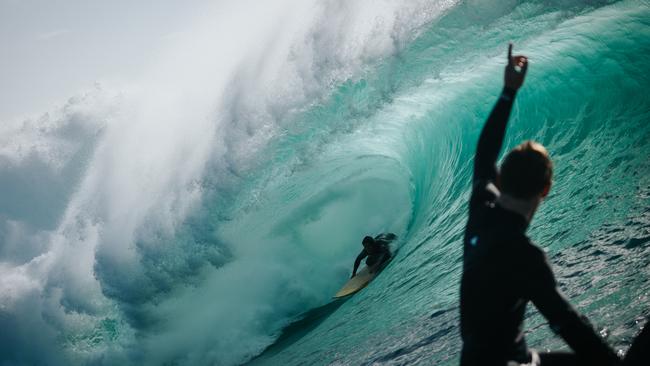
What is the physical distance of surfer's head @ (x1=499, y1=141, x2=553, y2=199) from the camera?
1732 mm

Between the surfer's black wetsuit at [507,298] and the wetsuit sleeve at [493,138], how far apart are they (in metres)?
0.29

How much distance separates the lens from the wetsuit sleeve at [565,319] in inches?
64.3

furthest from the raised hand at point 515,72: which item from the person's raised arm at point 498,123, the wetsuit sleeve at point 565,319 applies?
the wetsuit sleeve at point 565,319

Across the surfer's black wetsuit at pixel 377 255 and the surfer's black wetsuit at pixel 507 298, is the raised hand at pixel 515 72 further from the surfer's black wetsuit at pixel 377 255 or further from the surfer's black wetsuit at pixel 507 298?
the surfer's black wetsuit at pixel 377 255

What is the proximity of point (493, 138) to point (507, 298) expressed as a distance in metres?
0.76

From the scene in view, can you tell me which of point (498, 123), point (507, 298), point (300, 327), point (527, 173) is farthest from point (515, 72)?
point (300, 327)

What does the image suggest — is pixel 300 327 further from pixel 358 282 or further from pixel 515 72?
pixel 515 72

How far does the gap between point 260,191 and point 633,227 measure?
34.1 feet

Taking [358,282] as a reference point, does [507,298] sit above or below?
below

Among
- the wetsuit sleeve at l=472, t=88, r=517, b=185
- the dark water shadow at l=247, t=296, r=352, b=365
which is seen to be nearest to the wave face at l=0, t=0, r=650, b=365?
the dark water shadow at l=247, t=296, r=352, b=365

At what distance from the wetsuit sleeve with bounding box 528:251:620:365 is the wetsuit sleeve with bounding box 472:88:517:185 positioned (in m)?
0.57

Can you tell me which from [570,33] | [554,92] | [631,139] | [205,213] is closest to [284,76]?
[205,213]

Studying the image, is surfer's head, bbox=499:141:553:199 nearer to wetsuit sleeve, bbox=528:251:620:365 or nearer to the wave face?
wetsuit sleeve, bbox=528:251:620:365

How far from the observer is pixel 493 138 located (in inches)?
84.7
